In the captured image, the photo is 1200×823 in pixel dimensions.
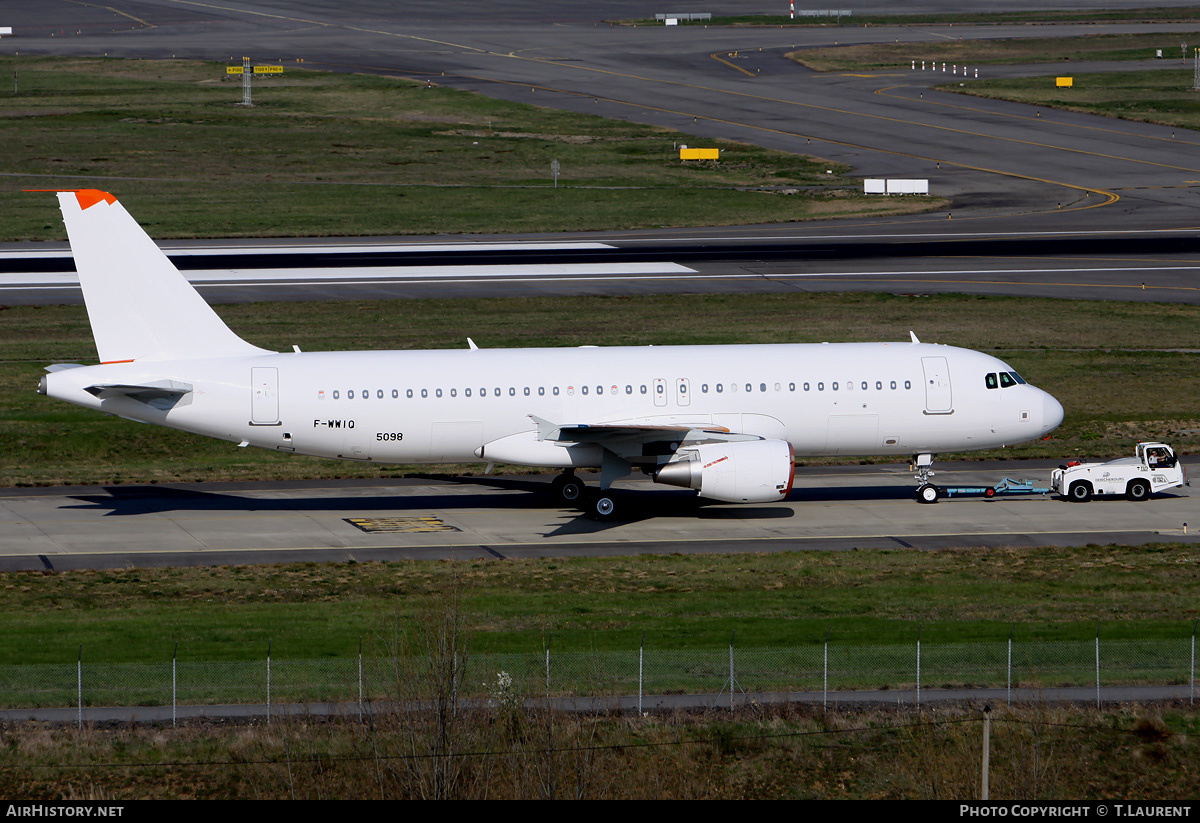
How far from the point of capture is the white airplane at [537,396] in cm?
4709

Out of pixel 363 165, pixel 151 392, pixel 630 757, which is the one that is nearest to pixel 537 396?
pixel 151 392

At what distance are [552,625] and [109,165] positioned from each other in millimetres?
99655

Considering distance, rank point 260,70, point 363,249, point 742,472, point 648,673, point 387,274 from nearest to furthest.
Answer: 1. point 648,673
2. point 742,472
3. point 387,274
4. point 363,249
5. point 260,70

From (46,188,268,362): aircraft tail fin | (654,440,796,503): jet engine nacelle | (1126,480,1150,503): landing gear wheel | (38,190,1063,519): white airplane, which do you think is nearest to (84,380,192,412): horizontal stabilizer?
(38,190,1063,519): white airplane

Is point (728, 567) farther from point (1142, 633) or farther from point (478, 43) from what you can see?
point (478, 43)

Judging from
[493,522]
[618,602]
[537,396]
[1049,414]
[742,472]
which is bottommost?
[618,602]

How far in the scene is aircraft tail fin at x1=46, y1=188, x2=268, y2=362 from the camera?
1850 inches

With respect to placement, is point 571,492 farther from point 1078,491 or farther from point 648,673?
point 648,673

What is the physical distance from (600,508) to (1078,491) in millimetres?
17237

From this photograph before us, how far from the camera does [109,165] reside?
123625 millimetres

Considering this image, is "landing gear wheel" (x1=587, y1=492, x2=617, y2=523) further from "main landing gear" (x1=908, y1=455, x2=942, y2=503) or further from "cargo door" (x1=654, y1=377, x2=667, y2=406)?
"main landing gear" (x1=908, y1=455, x2=942, y2=503)

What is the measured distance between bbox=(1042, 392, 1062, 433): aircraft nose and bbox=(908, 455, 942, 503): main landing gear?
4143mm

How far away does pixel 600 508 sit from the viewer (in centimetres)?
4922
